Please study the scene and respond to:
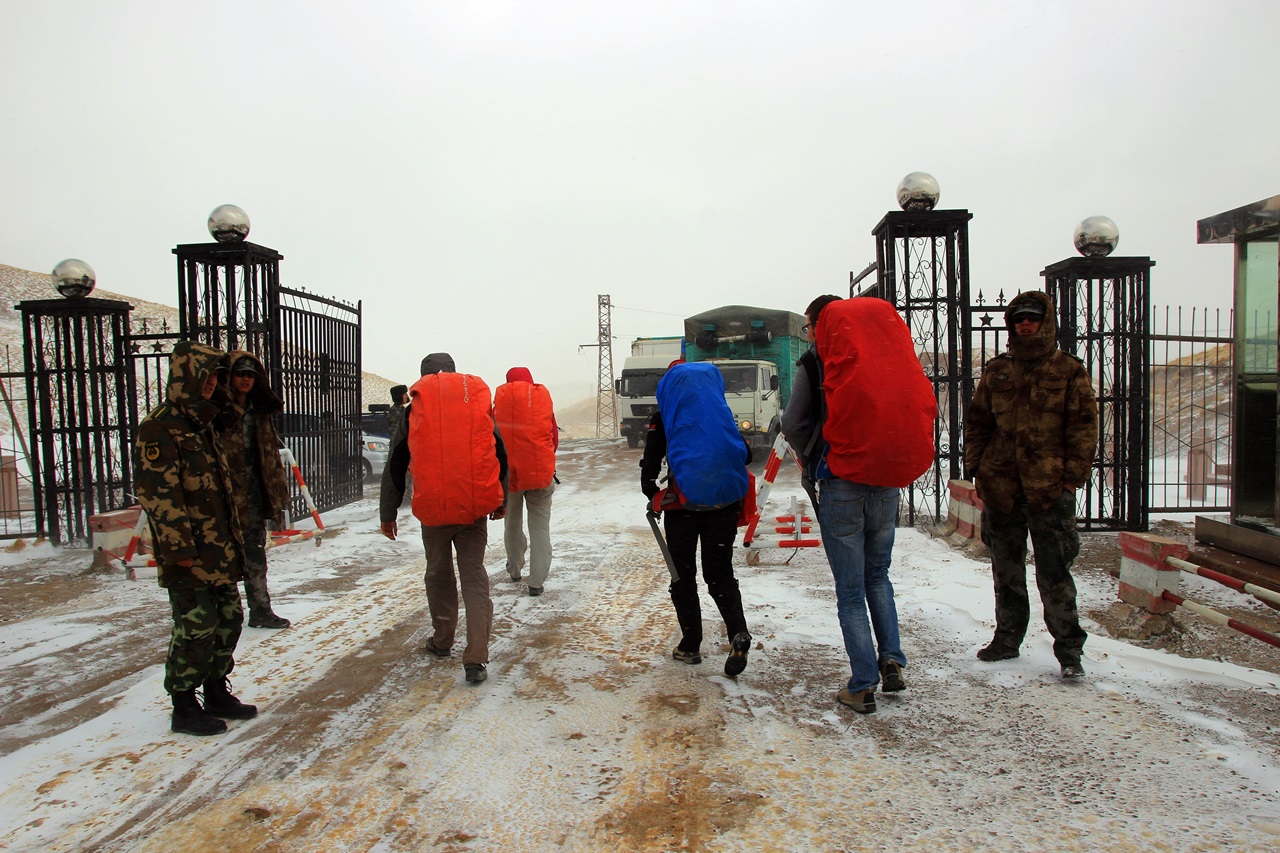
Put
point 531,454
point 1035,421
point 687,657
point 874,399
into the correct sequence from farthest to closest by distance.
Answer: point 531,454
point 687,657
point 1035,421
point 874,399

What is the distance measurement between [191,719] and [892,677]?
329 centimetres

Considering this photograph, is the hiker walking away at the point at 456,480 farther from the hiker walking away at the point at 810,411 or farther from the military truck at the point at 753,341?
the military truck at the point at 753,341

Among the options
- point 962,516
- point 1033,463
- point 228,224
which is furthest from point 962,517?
point 228,224

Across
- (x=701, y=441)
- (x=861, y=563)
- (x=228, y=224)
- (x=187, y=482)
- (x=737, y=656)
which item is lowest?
(x=737, y=656)

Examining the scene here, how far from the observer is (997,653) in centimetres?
410

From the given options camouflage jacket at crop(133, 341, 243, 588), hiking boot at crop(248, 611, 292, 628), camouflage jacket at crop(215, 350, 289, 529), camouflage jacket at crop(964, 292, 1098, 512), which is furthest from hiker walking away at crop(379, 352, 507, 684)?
camouflage jacket at crop(964, 292, 1098, 512)

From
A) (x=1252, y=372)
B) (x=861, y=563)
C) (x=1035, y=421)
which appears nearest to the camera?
(x=861, y=563)

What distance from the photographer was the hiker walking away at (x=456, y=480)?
4.02 m

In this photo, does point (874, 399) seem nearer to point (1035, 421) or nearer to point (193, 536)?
point (1035, 421)

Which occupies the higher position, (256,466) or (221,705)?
(256,466)

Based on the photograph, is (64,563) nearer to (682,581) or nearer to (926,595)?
(682,581)

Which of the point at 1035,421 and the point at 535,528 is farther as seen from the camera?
the point at 535,528

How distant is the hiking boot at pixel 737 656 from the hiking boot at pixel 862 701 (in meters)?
0.60

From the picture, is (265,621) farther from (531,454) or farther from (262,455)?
(531,454)
